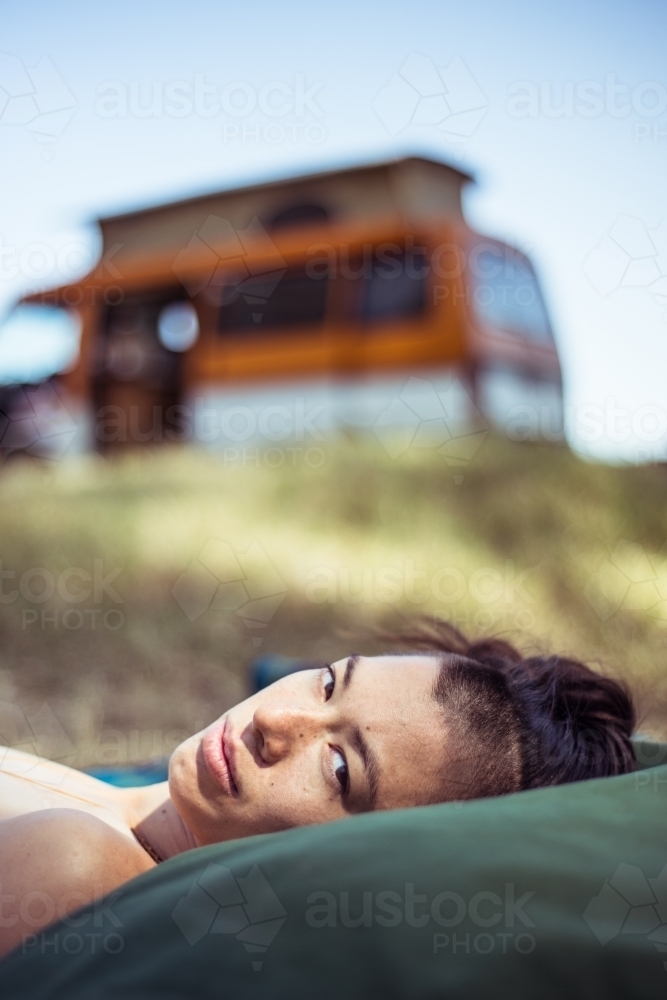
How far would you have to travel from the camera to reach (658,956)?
0.60 m

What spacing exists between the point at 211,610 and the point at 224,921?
1721 millimetres

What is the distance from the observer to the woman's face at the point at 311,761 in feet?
2.90

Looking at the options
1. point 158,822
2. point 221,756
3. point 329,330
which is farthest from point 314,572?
point 329,330

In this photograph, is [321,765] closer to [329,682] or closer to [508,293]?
[329,682]

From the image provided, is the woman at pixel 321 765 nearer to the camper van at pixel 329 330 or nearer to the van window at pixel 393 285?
the camper van at pixel 329 330

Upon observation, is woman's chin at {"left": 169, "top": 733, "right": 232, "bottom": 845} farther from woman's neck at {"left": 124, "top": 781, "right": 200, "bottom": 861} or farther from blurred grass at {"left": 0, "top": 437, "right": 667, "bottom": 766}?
blurred grass at {"left": 0, "top": 437, "right": 667, "bottom": 766}

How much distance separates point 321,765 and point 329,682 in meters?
0.10

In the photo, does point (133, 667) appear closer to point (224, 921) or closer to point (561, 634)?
point (561, 634)

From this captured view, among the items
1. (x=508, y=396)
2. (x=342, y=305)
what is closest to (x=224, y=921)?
(x=508, y=396)

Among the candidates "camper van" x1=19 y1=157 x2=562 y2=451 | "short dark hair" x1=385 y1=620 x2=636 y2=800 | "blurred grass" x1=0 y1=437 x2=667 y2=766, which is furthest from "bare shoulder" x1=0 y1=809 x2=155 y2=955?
"camper van" x1=19 y1=157 x2=562 y2=451

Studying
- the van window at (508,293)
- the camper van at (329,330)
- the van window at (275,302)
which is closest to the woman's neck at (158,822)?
the camper van at (329,330)

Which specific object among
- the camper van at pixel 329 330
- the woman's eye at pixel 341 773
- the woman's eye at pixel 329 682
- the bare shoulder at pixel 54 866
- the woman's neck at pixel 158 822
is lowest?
the woman's neck at pixel 158 822

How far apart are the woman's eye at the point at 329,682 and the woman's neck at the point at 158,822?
213mm

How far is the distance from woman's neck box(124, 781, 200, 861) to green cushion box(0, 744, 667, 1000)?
28cm
